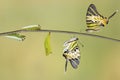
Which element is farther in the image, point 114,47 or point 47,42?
point 114,47

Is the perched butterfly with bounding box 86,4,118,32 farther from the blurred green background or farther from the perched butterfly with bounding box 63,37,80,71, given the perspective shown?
the blurred green background

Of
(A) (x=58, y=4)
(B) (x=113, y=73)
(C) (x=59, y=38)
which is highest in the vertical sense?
(A) (x=58, y=4)

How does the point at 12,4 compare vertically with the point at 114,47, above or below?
above

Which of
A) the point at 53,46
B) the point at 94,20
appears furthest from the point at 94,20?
the point at 53,46

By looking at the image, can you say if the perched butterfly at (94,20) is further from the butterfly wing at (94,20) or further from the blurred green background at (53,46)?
the blurred green background at (53,46)

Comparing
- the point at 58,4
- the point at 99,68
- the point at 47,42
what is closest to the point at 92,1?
A: the point at 58,4

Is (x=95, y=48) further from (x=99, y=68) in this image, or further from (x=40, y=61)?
(x=40, y=61)

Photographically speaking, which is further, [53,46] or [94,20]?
[53,46]

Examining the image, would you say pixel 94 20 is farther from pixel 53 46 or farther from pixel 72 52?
pixel 53 46

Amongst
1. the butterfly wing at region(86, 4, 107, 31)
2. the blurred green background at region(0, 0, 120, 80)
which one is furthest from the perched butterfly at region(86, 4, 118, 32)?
the blurred green background at region(0, 0, 120, 80)
